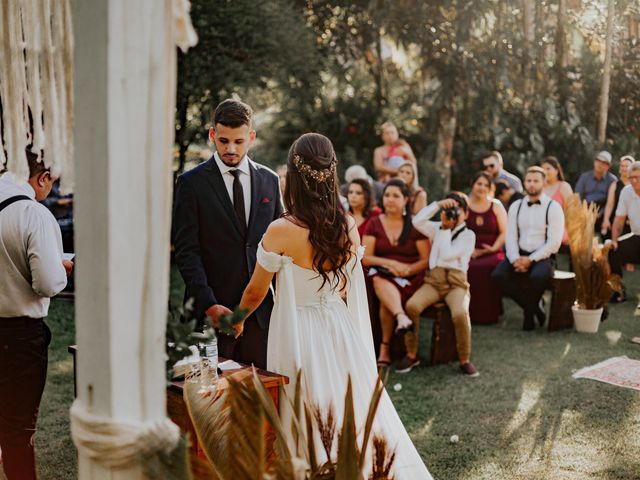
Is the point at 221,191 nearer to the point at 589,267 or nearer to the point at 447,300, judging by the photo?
the point at 447,300

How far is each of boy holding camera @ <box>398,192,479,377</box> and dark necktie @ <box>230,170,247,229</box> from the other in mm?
2820

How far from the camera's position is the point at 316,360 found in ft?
11.1

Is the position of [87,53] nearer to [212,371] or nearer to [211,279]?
[212,371]

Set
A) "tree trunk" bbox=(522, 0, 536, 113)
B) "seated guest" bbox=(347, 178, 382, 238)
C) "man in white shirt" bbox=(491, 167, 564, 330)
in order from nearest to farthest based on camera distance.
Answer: "seated guest" bbox=(347, 178, 382, 238) → "man in white shirt" bbox=(491, 167, 564, 330) → "tree trunk" bbox=(522, 0, 536, 113)

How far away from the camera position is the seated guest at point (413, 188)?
852 centimetres

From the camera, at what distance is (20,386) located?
332 centimetres

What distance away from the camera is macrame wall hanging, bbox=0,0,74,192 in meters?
2.07

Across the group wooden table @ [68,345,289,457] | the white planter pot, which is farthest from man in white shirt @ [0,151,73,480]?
the white planter pot

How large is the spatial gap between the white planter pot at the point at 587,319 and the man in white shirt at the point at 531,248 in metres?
0.41

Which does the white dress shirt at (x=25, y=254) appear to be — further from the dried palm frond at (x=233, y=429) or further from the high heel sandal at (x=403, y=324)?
the high heel sandal at (x=403, y=324)

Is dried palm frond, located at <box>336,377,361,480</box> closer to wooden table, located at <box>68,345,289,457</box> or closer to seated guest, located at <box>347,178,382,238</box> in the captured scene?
wooden table, located at <box>68,345,289,457</box>

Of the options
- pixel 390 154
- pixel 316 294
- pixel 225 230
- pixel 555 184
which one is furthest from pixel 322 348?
pixel 390 154

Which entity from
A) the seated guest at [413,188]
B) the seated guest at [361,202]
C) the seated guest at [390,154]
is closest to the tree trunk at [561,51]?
the seated guest at [390,154]

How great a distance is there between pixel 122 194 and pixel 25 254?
198 centimetres
